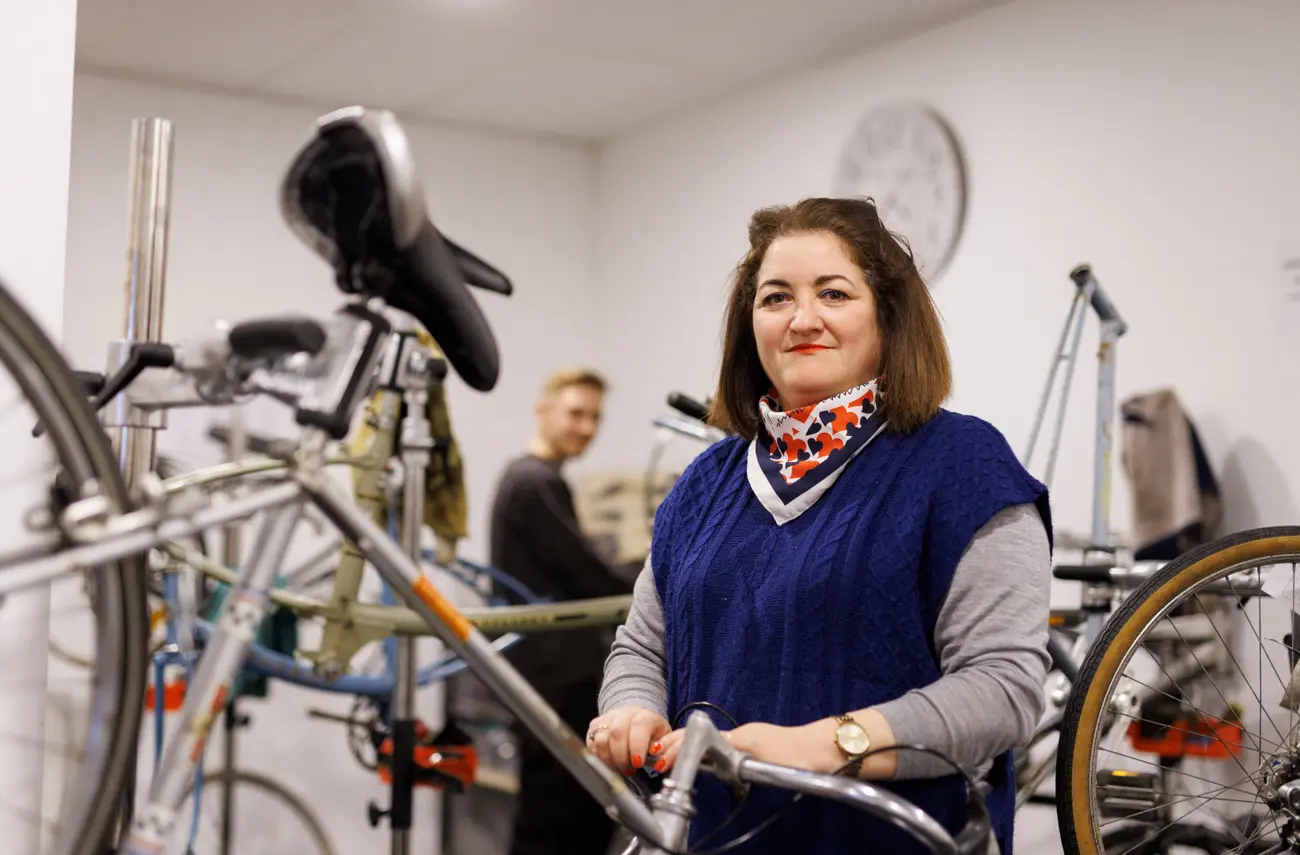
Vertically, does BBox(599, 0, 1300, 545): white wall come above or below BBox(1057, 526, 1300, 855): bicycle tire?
above

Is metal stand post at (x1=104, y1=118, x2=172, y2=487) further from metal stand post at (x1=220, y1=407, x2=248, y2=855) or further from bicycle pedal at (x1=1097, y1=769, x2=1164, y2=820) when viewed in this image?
metal stand post at (x1=220, y1=407, x2=248, y2=855)

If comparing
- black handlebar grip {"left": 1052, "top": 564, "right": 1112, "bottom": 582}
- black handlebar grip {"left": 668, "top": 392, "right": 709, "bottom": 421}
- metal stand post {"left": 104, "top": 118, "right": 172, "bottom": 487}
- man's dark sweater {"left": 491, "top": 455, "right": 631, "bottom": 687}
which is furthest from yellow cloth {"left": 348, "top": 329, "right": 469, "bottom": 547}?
black handlebar grip {"left": 1052, "top": 564, "right": 1112, "bottom": 582}

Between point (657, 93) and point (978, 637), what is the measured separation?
3461mm

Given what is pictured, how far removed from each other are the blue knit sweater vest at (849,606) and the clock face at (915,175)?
2.28 m

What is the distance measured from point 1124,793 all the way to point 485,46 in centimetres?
292

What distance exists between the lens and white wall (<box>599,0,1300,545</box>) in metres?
2.68

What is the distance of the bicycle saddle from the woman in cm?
47

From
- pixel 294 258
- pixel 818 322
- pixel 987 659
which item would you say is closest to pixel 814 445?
pixel 818 322

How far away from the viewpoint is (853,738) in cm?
111

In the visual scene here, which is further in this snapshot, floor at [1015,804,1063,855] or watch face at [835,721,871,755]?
floor at [1015,804,1063,855]

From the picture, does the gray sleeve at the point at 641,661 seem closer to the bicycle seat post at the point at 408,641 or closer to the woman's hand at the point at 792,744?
the woman's hand at the point at 792,744

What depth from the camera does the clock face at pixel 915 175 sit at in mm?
3496

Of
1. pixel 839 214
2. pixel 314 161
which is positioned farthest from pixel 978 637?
pixel 314 161

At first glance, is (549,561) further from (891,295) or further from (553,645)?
(891,295)
